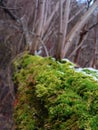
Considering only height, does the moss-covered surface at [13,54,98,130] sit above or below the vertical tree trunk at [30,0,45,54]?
above

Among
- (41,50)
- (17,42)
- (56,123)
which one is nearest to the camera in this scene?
(56,123)

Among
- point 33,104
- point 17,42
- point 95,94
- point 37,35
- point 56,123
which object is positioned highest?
point 95,94

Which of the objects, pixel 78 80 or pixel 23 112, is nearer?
pixel 78 80

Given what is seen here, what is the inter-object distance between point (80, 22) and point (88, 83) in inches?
103

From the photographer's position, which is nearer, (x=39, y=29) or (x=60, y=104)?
(x=60, y=104)

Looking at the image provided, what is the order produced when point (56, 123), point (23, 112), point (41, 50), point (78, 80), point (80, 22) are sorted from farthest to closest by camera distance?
point (41, 50) < point (80, 22) < point (23, 112) < point (78, 80) < point (56, 123)

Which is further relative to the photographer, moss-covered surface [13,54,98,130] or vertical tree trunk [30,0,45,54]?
vertical tree trunk [30,0,45,54]

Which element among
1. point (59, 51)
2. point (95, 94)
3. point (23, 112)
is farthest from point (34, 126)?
point (59, 51)

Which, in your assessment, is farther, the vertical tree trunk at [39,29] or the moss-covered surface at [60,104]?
the vertical tree trunk at [39,29]

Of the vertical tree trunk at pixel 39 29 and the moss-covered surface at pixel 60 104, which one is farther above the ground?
the moss-covered surface at pixel 60 104

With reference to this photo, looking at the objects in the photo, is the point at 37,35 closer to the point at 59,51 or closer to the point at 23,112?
the point at 59,51

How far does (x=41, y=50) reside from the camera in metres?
6.44

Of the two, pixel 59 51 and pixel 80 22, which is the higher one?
pixel 80 22

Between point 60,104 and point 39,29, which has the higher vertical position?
point 60,104
